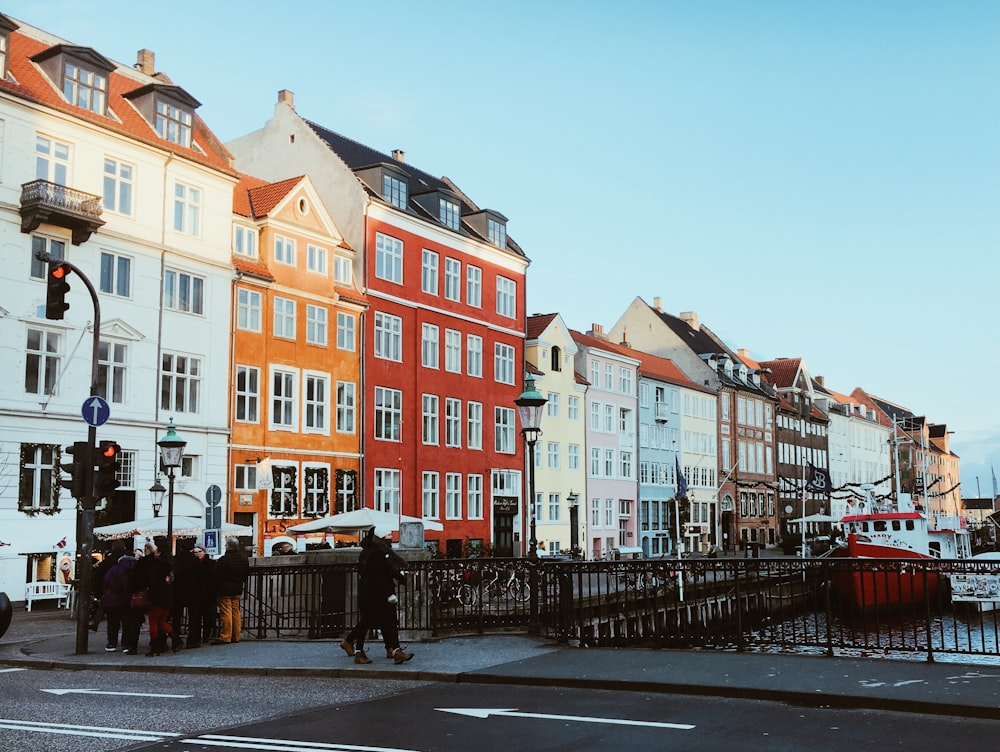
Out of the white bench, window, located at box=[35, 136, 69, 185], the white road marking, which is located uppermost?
window, located at box=[35, 136, 69, 185]

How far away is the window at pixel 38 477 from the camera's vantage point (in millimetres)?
30984

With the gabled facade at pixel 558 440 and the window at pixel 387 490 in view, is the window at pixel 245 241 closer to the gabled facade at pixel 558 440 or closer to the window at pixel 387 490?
the window at pixel 387 490

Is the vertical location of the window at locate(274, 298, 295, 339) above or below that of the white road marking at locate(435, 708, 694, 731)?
above

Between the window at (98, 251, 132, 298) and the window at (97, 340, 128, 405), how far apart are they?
167cm

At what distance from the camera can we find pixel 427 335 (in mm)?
48875

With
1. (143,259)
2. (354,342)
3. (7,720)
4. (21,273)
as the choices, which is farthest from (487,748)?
(354,342)

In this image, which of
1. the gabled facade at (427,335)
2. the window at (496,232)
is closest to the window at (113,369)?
the gabled facade at (427,335)

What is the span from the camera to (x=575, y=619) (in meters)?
16.4

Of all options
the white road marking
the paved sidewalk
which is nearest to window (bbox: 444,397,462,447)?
the paved sidewalk

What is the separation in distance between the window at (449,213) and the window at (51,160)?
67.4ft

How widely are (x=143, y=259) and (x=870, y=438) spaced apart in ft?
320

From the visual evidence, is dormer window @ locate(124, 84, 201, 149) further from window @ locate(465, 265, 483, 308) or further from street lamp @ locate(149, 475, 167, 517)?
window @ locate(465, 265, 483, 308)

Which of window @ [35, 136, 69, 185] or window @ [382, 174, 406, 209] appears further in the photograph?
window @ [382, 174, 406, 209]

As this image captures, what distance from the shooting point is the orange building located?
127 feet
